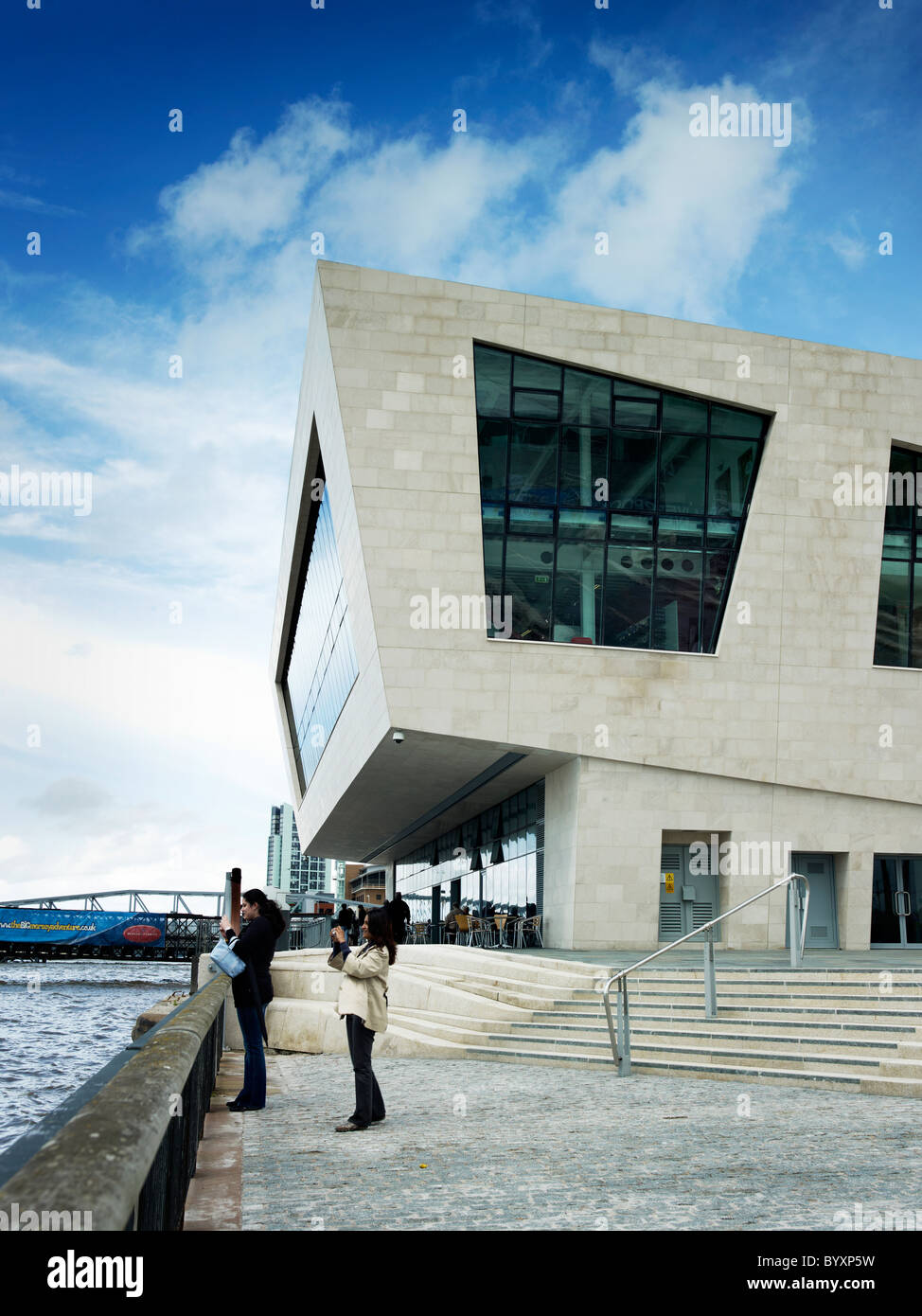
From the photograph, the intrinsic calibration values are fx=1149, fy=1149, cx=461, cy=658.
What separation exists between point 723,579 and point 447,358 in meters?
7.90

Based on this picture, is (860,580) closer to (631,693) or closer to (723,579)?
(723,579)

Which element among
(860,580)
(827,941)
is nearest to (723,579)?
(860,580)

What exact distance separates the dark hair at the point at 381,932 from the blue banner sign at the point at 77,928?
257 ft

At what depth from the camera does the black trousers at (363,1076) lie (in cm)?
869

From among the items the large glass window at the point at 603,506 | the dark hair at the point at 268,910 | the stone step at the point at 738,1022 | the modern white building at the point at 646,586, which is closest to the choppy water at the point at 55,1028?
the dark hair at the point at 268,910

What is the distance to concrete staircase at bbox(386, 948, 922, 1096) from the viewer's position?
12453mm

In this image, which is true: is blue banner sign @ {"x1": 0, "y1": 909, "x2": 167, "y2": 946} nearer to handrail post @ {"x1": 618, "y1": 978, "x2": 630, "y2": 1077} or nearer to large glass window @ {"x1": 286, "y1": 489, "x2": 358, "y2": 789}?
large glass window @ {"x1": 286, "y1": 489, "x2": 358, "y2": 789}

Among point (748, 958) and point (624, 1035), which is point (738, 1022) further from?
point (748, 958)

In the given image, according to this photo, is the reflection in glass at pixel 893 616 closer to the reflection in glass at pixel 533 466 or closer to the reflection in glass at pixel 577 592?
the reflection in glass at pixel 577 592

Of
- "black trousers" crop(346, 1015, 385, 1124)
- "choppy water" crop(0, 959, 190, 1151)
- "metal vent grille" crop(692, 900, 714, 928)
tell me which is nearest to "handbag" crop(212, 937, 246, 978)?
"black trousers" crop(346, 1015, 385, 1124)

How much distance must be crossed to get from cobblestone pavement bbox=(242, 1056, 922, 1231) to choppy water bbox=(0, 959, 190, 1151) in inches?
101

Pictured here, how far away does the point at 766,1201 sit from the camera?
6.04m
